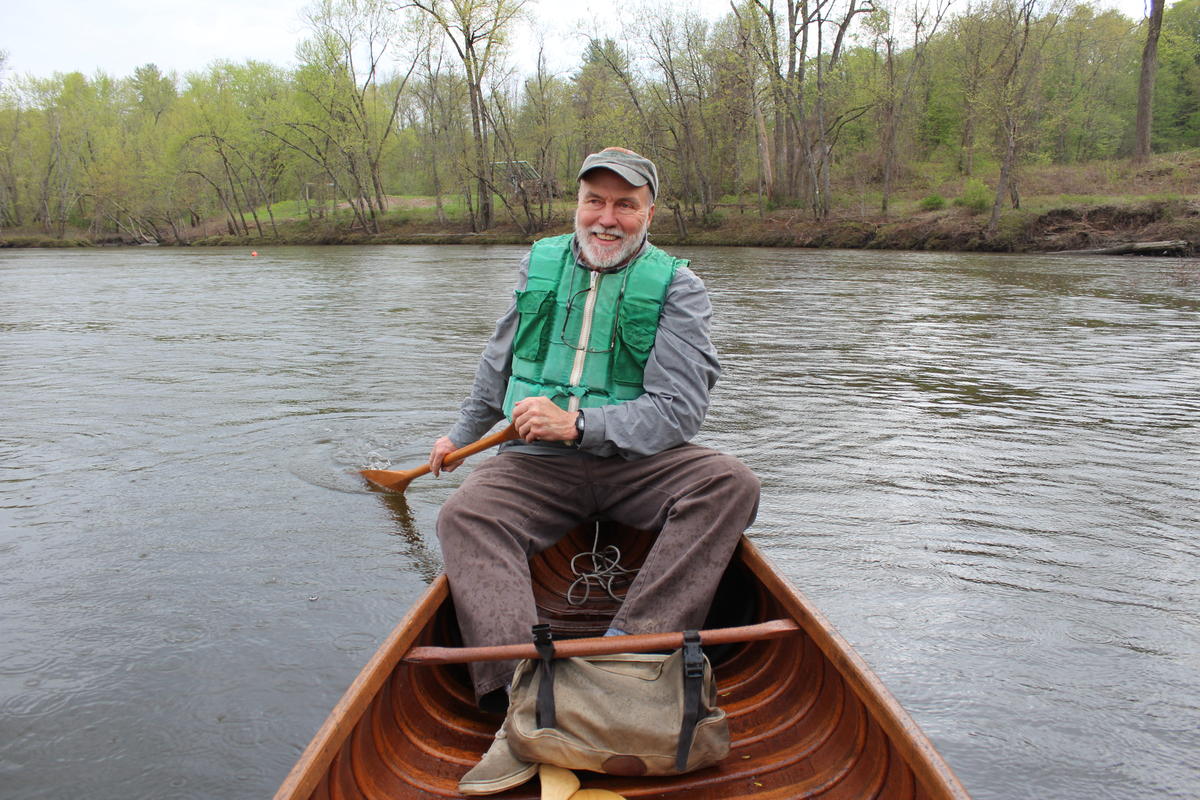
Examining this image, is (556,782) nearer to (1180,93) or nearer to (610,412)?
(610,412)

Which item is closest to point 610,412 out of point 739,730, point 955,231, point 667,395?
point 667,395

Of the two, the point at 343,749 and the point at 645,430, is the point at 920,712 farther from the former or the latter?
the point at 343,749

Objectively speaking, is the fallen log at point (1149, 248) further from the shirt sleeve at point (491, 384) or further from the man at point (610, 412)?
the shirt sleeve at point (491, 384)

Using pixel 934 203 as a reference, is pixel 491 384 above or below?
below

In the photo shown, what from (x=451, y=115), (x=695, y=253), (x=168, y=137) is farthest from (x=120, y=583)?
(x=168, y=137)

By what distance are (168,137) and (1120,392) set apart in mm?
51765

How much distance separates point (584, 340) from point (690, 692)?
4.45 ft

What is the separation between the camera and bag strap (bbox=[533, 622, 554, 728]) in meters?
1.96

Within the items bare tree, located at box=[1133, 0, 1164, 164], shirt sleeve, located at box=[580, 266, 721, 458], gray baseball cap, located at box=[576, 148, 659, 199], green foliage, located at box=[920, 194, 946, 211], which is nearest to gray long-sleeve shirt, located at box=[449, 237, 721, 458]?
shirt sleeve, located at box=[580, 266, 721, 458]

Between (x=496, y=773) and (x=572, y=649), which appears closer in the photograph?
(x=496, y=773)

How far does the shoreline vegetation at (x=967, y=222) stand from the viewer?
22.3 meters

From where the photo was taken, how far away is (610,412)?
2.82 meters

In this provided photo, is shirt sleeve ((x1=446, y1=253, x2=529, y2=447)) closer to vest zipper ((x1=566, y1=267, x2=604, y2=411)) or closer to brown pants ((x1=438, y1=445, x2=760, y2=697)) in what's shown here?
vest zipper ((x1=566, y1=267, x2=604, y2=411))

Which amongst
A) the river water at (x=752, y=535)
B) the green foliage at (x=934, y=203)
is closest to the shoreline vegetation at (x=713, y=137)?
the green foliage at (x=934, y=203)
